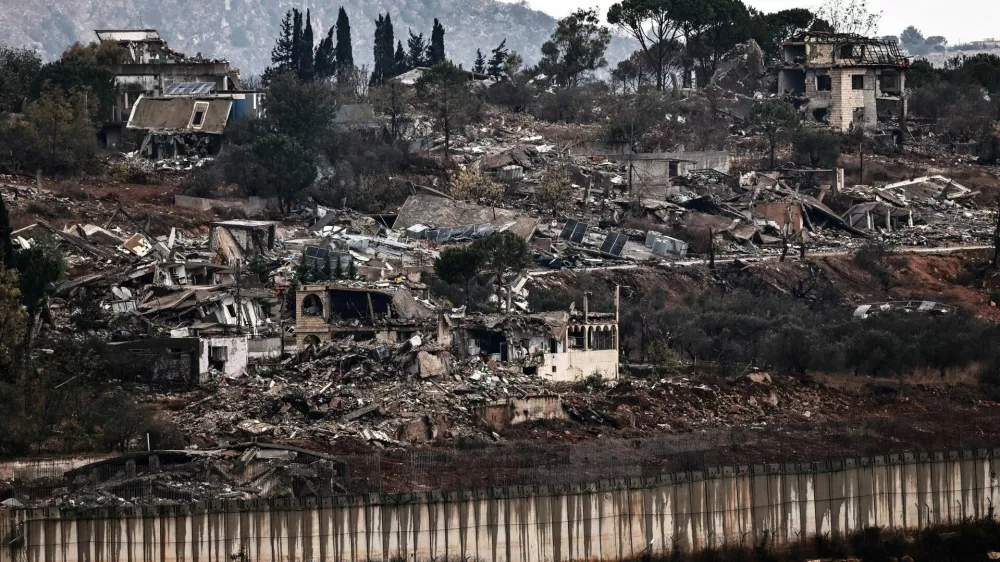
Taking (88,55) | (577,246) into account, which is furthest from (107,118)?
(577,246)

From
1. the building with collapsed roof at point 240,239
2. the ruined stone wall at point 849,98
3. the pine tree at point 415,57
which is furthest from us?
the pine tree at point 415,57

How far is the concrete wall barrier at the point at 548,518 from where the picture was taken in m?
32.2

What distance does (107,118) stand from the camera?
228ft

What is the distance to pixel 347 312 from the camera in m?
47.2

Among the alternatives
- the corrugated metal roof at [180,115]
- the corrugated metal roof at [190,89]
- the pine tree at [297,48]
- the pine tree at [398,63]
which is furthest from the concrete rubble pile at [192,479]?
the pine tree at [398,63]

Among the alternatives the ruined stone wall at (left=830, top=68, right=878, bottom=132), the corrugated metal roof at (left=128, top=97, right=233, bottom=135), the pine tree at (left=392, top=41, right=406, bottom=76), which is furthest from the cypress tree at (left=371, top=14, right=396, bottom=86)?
the ruined stone wall at (left=830, top=68, right=878, bottom=132)

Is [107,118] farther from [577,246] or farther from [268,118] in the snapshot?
[577,246]

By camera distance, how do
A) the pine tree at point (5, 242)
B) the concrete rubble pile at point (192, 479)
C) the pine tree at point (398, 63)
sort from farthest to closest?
the pine tree at point (398, 63)
the pine tree at point (5, 242)
the concrete rubble pile at point (192, 479)

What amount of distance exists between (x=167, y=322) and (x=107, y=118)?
916 inches

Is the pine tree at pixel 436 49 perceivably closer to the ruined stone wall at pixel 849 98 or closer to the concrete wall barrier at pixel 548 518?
the ruined stone wall at pixel 849 98

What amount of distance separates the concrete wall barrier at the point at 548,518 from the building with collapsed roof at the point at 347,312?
12.2 metres

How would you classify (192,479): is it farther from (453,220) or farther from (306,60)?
(306,60)

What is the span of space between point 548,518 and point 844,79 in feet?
154

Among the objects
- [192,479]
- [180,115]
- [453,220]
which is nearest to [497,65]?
[180,115]
